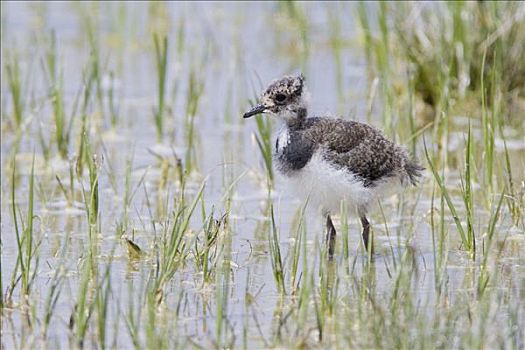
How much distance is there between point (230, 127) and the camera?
27.8 feet

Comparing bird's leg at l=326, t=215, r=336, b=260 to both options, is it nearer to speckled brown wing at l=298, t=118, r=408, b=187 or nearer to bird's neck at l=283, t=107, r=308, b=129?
speckled brown wing at l=298, t=118, r=408, b=187

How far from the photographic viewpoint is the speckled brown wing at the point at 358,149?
5.79 meters

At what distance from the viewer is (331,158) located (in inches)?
226

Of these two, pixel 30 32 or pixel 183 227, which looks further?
pixel 30 32

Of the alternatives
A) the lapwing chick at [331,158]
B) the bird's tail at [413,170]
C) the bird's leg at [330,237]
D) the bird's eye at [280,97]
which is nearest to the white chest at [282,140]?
the lapwing chick at [331,158]

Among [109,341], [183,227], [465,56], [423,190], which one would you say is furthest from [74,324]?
[465,56]

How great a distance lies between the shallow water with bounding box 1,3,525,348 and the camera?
4941mm

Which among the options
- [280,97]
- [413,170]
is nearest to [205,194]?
[280,97]

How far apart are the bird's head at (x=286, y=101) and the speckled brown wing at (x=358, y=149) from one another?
3.8 inches

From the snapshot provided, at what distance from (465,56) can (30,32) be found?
13.1 feet

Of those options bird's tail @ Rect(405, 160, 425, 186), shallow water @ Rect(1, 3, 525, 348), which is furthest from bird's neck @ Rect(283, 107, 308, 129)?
bird's tail @ Rect(405, 160, 425, 186)

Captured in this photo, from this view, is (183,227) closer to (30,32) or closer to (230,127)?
(230,127)

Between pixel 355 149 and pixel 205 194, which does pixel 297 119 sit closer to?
pixel 355 149

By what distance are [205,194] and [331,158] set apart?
58.0 inches
